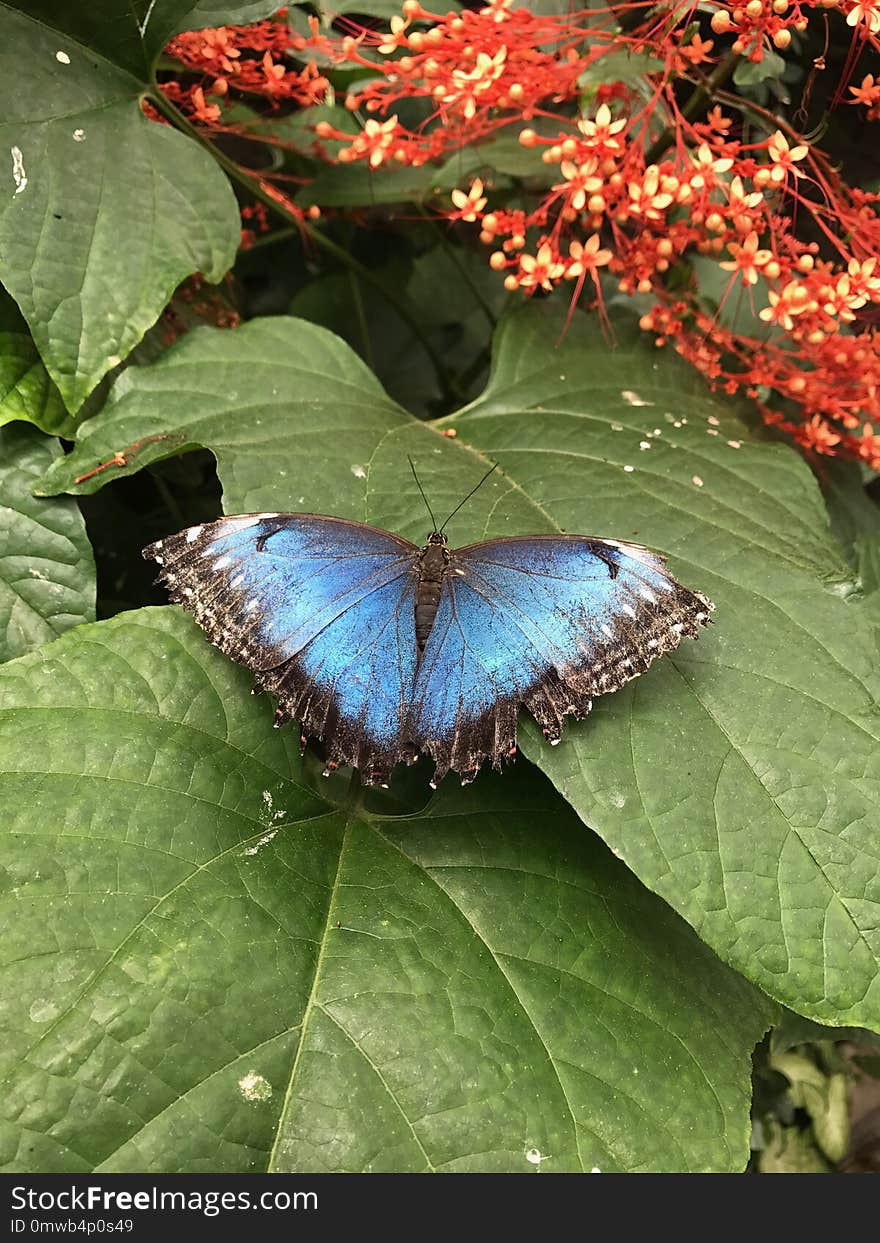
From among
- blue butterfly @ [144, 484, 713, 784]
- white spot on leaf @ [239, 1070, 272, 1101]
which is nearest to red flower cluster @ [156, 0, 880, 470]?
blue butterfly @ [144, 484, 713, 784]

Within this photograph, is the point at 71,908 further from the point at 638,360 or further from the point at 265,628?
the point at 638,360

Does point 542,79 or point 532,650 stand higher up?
point 542,79

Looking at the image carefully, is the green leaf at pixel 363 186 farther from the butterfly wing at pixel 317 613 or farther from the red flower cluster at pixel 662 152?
the butterfly wing at pixel 317 613

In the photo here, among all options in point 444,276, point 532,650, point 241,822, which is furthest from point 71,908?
point 444,276

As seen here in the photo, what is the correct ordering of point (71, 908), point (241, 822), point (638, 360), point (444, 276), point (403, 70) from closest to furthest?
1. point (71, 908)
2. point (241, 822)
3. point (403, 70)
4. point (638, 360)
5. point (444, 276)

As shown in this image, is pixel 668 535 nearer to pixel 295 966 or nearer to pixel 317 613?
pixel 317 613

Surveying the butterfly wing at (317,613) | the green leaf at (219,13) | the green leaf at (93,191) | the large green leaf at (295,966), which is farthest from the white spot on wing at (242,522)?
the green leaf at (219,13)
